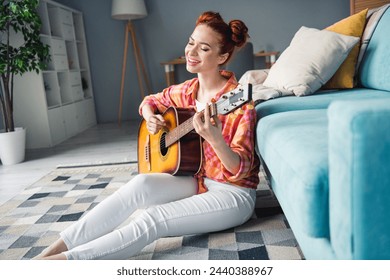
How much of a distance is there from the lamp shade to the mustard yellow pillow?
273 centimetres

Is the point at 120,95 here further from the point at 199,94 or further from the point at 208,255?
the point at 208,255

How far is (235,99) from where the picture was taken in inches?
42.7

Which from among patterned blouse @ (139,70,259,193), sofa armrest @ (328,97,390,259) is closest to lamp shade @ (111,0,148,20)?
patterned blouse @ (139,70,259,193)

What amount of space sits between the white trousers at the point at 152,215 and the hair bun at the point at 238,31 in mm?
528

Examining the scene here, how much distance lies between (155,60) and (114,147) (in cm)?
192

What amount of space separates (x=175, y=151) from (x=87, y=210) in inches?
23.6

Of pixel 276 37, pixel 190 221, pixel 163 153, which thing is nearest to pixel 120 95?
pixel 276 37

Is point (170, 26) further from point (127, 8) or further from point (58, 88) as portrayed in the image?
point (58, 88)

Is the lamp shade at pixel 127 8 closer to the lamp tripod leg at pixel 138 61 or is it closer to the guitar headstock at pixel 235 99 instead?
the lamp tripod leg at pixel 138 61

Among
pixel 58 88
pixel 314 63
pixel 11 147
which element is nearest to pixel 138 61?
pixel 58 88

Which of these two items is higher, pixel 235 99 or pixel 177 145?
pixel 235 99

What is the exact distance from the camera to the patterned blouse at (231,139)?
4.06ft
